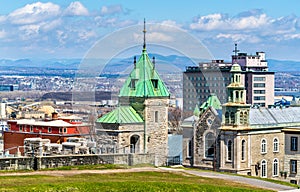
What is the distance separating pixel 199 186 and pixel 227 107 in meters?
34.4

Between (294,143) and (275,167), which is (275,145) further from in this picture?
(275,167)

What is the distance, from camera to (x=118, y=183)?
153ft

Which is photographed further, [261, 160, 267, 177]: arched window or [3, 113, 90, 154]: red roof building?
[261, 160, 267, 177]: arched window

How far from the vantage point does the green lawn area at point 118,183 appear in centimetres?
4412

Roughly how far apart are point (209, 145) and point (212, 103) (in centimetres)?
484

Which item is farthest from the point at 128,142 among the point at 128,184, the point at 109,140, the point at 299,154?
the point at 128,184

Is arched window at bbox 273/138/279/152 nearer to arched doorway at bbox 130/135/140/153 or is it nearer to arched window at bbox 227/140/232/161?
arched window at bbox 227/140/232/161

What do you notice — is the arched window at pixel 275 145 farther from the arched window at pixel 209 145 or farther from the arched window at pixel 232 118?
the arched window at pixel 209 145

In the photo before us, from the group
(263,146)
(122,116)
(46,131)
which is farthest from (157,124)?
(46,131)

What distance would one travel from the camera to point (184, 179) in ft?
172

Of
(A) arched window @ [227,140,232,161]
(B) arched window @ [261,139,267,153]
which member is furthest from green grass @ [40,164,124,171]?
(B) arched window @ [261,139,267,153]

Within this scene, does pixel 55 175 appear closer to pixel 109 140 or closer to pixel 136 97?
pixel 109 140

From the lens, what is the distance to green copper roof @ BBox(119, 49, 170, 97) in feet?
241

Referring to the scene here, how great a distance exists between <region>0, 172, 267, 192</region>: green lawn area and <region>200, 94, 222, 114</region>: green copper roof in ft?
107
